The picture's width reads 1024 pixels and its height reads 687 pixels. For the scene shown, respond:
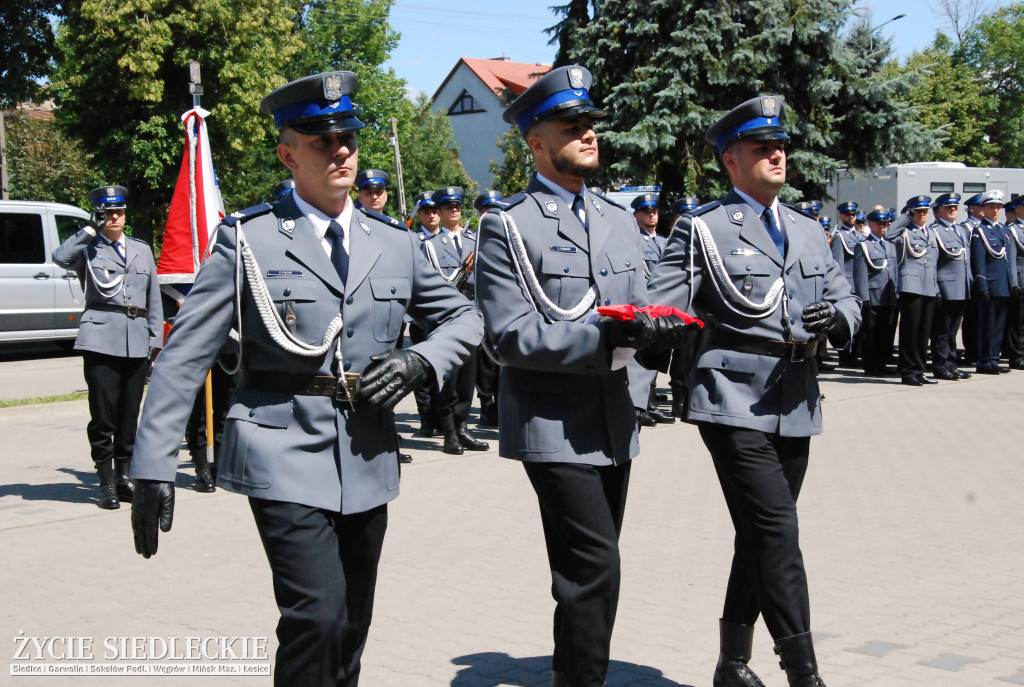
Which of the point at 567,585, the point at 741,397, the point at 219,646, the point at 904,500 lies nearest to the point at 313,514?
the point at 567,585

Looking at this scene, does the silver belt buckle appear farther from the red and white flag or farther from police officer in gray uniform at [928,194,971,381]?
police officer in gray uniform at [928,194,971,381]

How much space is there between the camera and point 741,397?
4.32m

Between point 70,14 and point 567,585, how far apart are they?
24.5m

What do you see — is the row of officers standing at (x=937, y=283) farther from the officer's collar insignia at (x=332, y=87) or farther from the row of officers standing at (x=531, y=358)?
the officer's collar insignia at (x=332, y=87)

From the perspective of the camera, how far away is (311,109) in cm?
345

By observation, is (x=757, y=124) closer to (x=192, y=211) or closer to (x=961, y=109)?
(x=192, y=211)

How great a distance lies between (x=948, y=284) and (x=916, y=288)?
616 mm

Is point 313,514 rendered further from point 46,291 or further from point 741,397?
point 46,291

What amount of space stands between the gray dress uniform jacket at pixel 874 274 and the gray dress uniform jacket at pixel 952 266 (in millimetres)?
878

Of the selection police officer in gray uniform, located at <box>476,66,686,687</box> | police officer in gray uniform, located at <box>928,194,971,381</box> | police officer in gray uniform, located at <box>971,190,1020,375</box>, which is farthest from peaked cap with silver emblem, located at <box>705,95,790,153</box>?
police officer in gray uniform, located at <box>971,190,1020,375</box>

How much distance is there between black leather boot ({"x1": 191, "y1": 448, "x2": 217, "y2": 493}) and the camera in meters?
8.73

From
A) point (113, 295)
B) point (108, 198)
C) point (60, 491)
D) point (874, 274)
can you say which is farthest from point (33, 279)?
point (874, 274)

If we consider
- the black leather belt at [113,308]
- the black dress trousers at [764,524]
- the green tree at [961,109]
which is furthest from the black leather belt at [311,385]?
the green tree at [961,109]

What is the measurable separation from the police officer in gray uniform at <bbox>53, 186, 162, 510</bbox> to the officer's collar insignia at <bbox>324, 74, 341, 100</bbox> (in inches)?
207
